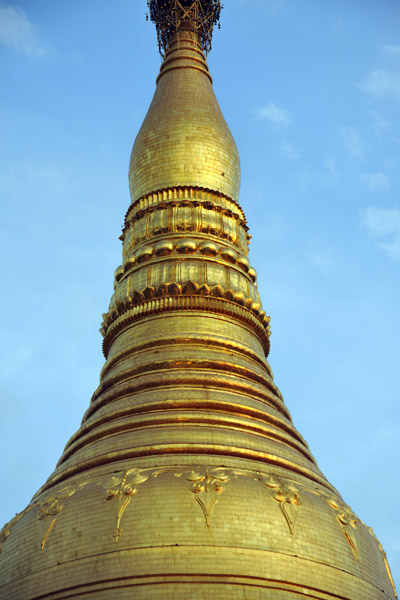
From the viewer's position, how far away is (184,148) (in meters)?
14.1

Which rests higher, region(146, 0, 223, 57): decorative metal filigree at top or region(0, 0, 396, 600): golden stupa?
region(146, 0, 223, 57): decorative metal filigree at top

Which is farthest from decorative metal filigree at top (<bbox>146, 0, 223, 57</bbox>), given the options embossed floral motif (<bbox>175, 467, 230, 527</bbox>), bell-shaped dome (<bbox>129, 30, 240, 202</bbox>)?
embossed floral motif (<bbox>175, 467, 230, 527</bbox>)

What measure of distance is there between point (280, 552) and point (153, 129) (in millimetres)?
9242

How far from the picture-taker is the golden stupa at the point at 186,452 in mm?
8000

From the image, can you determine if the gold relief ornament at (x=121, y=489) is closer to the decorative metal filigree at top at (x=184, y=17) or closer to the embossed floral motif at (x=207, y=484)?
the embossed floral motif at (x=207, y=484)

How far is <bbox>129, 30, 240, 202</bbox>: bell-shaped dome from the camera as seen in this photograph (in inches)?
550

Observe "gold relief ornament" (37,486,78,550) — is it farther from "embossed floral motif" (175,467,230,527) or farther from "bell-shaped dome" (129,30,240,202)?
"bell-shaped dome" (129,30,240,202)

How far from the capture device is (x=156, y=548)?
26.1ft

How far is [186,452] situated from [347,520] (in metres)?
2.31

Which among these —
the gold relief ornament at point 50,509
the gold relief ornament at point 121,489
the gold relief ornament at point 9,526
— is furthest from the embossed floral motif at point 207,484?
the gold relief ornament at point 9,526

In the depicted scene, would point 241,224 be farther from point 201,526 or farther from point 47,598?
point 47,598

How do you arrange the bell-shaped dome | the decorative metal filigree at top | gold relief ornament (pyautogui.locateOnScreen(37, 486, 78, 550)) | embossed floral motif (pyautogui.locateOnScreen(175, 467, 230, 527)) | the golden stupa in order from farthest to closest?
1. the decorative metal filigree at top
2. the bell-shaped dome
3. gold relief ornament (pyautogui.locateOnScreen(37, 486, 78, 550))
4. embossed floral motif (pyautogui.locateOnScreen(175, 467, 230, 527))
5. the golden stupa

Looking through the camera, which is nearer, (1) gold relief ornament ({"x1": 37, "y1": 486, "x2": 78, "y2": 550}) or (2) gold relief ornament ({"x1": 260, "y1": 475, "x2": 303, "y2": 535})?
(2) gold relief ornament ({"x1": 260, "y1": 475, "x2": 303, "y2": 535})

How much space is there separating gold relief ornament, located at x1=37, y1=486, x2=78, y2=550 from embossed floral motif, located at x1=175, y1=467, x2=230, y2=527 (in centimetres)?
154
